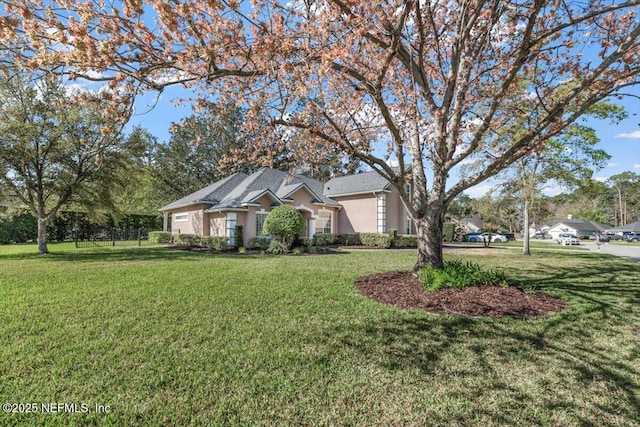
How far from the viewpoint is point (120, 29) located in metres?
4.28

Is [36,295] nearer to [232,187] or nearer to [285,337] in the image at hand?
[285,337]

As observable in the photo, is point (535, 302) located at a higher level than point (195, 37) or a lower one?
lower

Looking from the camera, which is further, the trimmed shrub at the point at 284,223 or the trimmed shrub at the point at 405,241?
the trimmed shrub at the point at 405,241

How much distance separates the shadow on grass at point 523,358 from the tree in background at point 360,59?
2.85 meters

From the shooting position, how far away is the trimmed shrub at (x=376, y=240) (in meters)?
19.0

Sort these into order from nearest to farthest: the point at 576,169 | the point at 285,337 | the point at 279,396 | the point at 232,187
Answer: the point at 279,396
the point at 285,337
the point at 576,169
the point at 232,187

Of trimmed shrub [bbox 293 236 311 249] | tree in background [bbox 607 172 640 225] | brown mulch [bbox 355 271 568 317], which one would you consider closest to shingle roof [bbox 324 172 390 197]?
trimmed shrub [bbox 293 236 311 249]

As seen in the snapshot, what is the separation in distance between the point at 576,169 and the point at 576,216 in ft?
230

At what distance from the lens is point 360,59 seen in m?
6.29

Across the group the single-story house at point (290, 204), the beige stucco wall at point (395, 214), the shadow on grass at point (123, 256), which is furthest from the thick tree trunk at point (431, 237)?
the beige stucco wall at point (395, 214)

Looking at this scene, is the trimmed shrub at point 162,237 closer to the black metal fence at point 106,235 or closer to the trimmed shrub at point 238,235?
the black metal fence at point 106,235

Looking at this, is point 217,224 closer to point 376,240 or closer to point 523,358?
point 376,240

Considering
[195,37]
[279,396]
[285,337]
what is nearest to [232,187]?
[195,37]

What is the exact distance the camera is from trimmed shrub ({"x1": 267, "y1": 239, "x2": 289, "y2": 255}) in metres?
14.8
